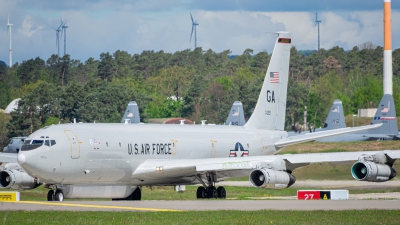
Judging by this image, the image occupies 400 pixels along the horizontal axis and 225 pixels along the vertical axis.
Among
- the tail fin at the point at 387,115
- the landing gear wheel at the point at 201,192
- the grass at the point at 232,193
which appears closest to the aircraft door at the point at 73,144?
the landing gear wheel at the point at 201,192

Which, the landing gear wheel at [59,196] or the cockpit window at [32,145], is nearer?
the cockpit window at [32,145]

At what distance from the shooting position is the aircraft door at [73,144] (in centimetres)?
4034

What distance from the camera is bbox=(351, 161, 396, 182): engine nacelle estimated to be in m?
39.9

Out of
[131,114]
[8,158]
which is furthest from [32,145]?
[131,114]

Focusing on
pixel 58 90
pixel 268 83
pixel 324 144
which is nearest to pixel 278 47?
pixel 268 83

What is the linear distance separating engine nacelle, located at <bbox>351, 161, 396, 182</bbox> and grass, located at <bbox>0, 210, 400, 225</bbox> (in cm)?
832

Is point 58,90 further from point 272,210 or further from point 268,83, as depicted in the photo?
point 272,210

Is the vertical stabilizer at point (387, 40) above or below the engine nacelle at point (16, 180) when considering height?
above

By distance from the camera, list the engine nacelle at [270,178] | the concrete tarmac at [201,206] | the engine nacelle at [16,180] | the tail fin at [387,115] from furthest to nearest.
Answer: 1. the tail fin at [387,115]
2. the engine nacelle at [16,180]
3. the engine nacelle at [270,178]
4. the concrete tarmac at [201,206]

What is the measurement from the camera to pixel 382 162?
Answer: 40.9 metres

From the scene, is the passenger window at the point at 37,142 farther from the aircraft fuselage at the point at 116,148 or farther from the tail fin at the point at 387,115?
the tail fin at the point at 387,115

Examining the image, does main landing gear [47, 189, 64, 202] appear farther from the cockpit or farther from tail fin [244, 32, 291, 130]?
tail fin [244, 32, 291, 130]

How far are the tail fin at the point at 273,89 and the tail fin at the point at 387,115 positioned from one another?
158 ft

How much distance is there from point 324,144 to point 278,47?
4764cm
